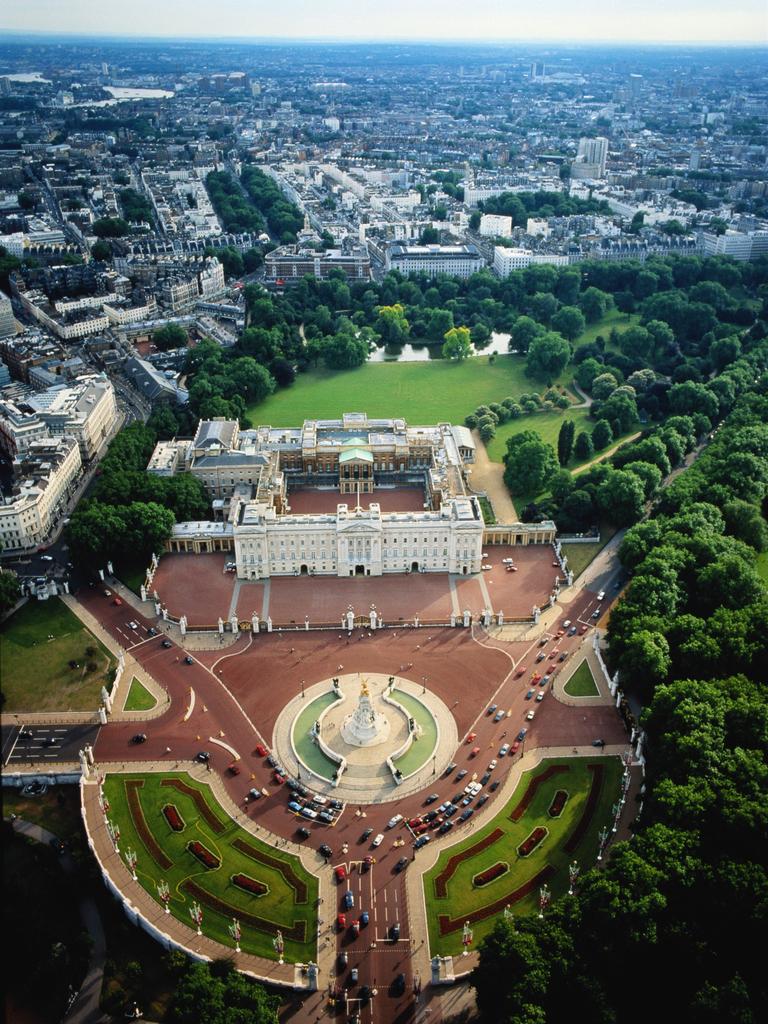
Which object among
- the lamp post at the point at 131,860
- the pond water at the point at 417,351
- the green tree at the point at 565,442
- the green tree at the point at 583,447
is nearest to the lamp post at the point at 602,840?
the lamp post at the point at 131,860

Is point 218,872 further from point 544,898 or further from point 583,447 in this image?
point 583,447

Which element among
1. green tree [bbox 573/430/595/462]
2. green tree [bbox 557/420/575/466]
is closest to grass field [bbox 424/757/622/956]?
green tree [bbox 557/420/575/466]

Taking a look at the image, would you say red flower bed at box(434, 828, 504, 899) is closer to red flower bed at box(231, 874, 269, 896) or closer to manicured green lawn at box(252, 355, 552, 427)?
red flower bed at box(231, 874, 269, 896)

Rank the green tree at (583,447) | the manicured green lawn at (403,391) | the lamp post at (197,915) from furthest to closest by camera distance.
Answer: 1. the manicured green lawn at (403,391)
2. the green tree at (583,447)
3. the lamp post at (197,915)

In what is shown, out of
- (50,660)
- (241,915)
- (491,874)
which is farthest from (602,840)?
(50,660)

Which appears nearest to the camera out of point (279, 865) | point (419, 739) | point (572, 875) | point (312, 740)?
point (572, 875)

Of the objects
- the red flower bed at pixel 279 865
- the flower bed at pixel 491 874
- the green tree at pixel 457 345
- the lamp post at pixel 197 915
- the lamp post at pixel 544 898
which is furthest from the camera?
the green tree at pixel 457 345

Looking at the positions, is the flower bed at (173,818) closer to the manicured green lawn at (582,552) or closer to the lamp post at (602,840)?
the lamp post at (602,840)
